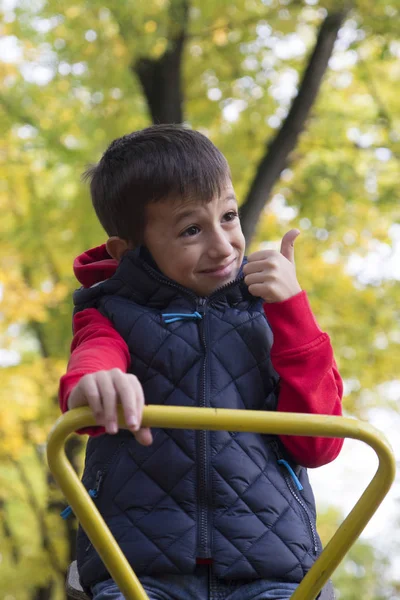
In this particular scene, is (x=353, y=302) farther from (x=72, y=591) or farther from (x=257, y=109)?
(x=72, y=591)

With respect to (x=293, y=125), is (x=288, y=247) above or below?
above

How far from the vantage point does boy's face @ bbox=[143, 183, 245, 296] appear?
6.94 ft

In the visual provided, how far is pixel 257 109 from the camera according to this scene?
7.63 m

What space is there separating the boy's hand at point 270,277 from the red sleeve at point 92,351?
0.34 metres

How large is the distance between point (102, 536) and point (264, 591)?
46 cm

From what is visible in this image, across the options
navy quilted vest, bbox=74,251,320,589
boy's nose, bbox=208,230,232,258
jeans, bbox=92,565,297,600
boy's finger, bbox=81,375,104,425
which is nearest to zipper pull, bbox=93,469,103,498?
navy quilted vest, bbox=74,251,320,589

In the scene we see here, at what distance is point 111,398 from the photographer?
1.53 meters

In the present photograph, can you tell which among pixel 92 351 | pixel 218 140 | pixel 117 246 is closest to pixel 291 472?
pixel 92 351

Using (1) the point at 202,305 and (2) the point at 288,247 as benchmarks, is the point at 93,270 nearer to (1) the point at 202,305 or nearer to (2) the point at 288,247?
(1) the point at 202,305

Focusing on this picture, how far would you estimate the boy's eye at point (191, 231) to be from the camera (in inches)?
84.1

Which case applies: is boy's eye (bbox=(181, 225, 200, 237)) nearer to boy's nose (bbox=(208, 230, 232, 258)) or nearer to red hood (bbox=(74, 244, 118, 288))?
boy's nose (bbox=(208, 230, 232, 258))

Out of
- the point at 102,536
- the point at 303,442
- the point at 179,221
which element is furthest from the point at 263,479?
the point at 179,221

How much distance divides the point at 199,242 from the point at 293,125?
4.67 meters

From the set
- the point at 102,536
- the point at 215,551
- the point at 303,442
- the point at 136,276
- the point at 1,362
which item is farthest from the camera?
the point at 1,362
